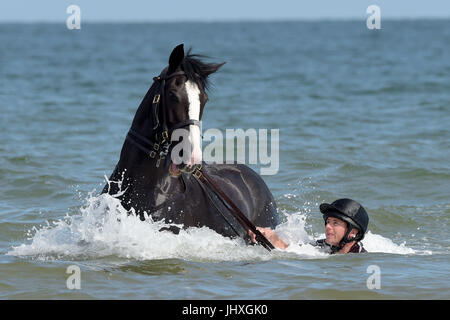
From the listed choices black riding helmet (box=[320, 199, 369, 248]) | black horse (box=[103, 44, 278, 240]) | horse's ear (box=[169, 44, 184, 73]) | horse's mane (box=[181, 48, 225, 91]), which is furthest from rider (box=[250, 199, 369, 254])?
horse's ear (box=[169, 44, 184, 73])

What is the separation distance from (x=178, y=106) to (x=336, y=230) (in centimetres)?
181

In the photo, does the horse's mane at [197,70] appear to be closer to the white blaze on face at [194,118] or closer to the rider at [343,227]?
the white blaze on face at [194,118]

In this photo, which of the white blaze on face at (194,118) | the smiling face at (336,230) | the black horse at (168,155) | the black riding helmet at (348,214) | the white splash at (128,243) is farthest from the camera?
the smiling face at (336,230)

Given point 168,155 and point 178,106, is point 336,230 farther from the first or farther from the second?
point 178,106

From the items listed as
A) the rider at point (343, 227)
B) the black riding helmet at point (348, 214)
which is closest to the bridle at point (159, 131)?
the rider at point (343, 227)

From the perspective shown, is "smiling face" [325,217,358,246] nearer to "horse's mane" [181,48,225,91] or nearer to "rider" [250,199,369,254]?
"rider" [250,199,369,254]

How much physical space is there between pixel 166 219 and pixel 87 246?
2.69 feet

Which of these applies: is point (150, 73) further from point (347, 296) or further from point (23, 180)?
point (347, 296)

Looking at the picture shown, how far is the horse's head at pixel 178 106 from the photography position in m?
5.68

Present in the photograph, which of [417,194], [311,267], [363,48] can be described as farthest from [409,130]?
[363,48]

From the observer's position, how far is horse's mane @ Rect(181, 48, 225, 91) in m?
5.84

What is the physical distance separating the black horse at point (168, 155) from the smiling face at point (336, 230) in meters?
0.91

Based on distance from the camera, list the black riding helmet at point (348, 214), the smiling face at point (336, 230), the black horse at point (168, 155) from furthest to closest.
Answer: the smiling face at point (336, 230) → the black riding helmet at point (348, 214) → the black horse at point (168, 155)
